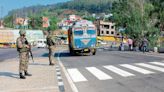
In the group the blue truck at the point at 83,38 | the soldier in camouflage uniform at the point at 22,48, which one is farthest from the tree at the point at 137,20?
the soldier in camouflage uniform at the point at 22,48

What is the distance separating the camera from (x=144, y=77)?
610 inches

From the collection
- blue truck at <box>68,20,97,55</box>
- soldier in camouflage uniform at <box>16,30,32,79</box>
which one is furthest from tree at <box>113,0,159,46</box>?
soldier in camouflage uniform at <box>16,30,32,79</box>

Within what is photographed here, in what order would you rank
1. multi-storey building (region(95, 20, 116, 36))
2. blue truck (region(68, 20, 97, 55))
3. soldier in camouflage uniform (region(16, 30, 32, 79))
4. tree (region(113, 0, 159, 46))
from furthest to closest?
multi-storey building (region(95, 20, 116, 36)), tree (region(113, 0, 159, 46)), blue truck (region(68, 20, 97, 55)), soldier in camouflage uniform (region(16, 30, 32, 79))

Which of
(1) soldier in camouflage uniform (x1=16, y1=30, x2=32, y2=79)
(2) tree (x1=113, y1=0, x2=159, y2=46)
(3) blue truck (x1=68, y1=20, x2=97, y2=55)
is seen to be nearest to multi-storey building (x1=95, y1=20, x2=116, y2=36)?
(2) tree (x1=113, y1=0, x2=159, y2=46)

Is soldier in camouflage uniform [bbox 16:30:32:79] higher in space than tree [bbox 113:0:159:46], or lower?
lower

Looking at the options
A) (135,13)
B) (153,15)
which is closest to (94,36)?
(153,15)

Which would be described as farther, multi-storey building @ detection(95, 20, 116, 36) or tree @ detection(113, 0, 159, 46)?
multi-storey building @ detection(95, 20, 116, 36)

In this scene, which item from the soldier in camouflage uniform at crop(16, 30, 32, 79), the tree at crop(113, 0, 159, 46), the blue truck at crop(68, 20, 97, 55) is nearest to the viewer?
the soldier in camouflage uniform at crop(16, 30, 32, 79)

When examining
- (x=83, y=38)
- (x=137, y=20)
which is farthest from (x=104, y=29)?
(x=83, y=38)

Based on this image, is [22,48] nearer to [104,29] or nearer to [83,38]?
[83,38]

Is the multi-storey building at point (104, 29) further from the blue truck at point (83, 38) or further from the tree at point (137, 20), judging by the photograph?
the blue truck at point (83, 38)

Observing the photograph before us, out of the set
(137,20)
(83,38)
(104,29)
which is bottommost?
(83,38)

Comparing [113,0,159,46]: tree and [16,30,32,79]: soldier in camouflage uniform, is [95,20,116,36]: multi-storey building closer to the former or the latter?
[113,0,159,46]: tree

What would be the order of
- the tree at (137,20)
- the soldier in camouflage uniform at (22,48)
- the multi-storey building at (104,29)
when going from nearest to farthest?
the soldier in camouflage uniform at (22,48)
the tree at (137,20)
the multi-storey building at (104,29)
